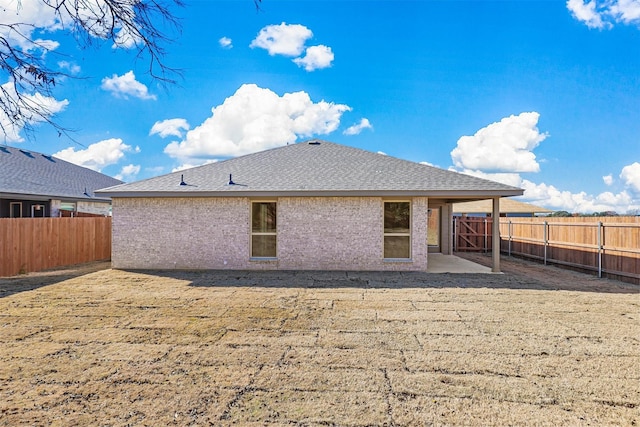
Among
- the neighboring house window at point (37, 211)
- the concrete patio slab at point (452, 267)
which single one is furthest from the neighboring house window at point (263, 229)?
the neighboring house window at point (37, 211)

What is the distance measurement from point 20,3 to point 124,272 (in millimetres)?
9499

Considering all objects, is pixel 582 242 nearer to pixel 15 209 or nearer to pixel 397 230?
pixel 397 230

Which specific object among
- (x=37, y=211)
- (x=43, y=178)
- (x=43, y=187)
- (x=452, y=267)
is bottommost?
(x=452, y=267)

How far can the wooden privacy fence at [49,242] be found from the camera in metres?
11.3

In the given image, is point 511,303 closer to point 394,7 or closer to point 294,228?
point 294,228

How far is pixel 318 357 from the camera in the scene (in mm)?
4660

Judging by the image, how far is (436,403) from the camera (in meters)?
3.55

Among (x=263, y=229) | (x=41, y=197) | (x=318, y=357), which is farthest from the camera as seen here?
(x=41, y=197)

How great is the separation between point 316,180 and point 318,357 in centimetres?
801

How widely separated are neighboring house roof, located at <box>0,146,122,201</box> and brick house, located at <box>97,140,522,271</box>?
4927 mm

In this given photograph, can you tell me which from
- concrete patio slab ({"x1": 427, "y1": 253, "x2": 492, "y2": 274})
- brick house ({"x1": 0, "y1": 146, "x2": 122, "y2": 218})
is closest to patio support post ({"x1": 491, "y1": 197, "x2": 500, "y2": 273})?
concrete patio slab ({"x1": 427, "y1": 253, "x2": 492, "y2": 274})

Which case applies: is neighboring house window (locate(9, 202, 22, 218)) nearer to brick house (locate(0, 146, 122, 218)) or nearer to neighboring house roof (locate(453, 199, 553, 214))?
brick house (locate(0, 146, 122, 218))

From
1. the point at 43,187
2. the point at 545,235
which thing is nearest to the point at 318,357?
the point at 545,235

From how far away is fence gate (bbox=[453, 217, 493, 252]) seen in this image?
768 inches
